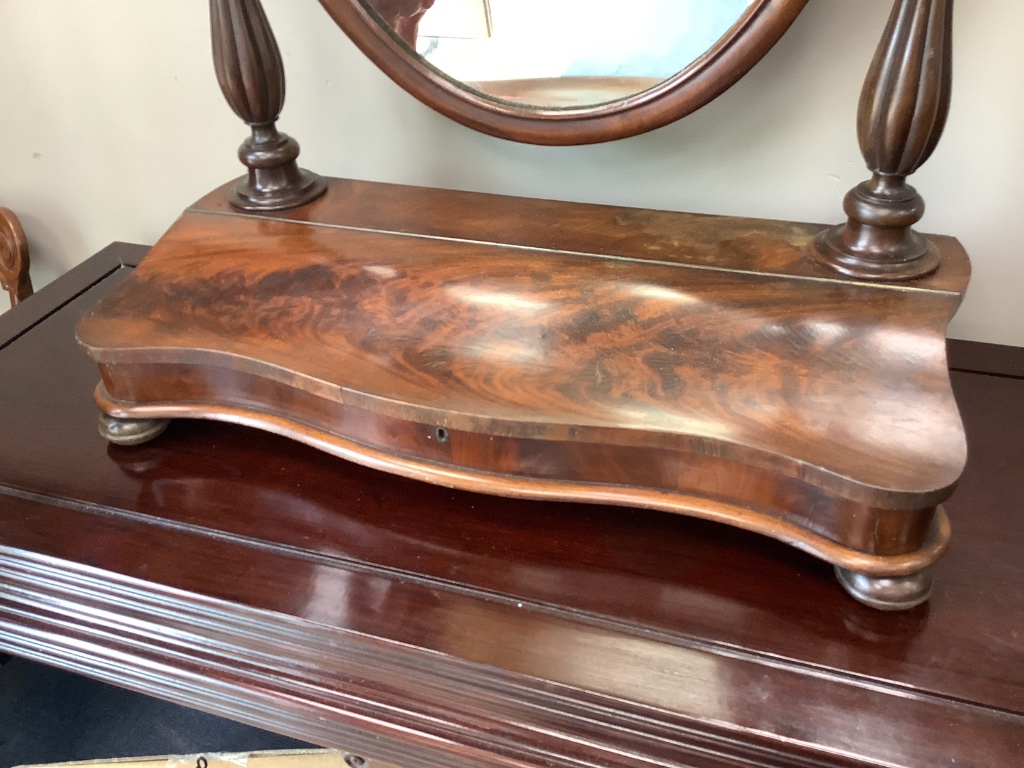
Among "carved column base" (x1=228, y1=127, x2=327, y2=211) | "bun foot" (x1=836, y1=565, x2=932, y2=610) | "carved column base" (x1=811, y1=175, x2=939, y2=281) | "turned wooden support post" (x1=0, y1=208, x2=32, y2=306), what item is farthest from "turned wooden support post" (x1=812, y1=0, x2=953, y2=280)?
"turned wooden support post" (x1=0, y1=208, x2=32, y2=306)

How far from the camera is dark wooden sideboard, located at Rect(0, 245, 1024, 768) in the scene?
552 millimetres

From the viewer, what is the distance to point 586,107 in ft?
2.85

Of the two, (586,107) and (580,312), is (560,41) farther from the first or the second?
(580,312)

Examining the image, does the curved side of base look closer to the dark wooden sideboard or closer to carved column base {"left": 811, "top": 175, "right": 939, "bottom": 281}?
the dark wooden sideboard

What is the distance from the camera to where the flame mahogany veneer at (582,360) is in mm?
579

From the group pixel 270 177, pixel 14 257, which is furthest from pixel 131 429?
pixel 14 257

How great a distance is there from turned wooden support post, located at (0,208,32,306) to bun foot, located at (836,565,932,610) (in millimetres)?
1204

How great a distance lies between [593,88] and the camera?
0.86 metres

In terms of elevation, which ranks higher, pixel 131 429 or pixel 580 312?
pixel 580 312

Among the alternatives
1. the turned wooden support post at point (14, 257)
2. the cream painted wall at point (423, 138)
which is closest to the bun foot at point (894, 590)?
the cream painted wall at point (423, 138)

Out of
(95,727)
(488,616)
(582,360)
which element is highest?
(582,360)

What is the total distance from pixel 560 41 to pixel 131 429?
1.86 ft

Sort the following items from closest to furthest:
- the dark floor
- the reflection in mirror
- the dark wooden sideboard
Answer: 1. the dark wooden sideboard
2. the reflection in mirror
3. the dark floor

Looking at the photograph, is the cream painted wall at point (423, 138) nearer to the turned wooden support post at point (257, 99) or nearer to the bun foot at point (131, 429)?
the turned wooden support post at point (257, 99)
